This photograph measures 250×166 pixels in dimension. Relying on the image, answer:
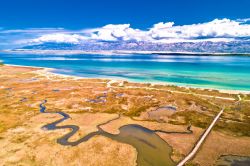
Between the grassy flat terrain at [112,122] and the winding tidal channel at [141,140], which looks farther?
the grassy flat terrain at [112,122]

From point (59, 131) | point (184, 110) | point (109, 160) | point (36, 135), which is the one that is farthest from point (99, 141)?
point (184, 110)

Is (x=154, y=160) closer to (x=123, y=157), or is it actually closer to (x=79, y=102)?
(x=123, y=157)

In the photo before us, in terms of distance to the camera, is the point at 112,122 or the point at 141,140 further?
the point at 112,122

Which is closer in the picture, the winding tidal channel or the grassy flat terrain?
the winding tidal channel
